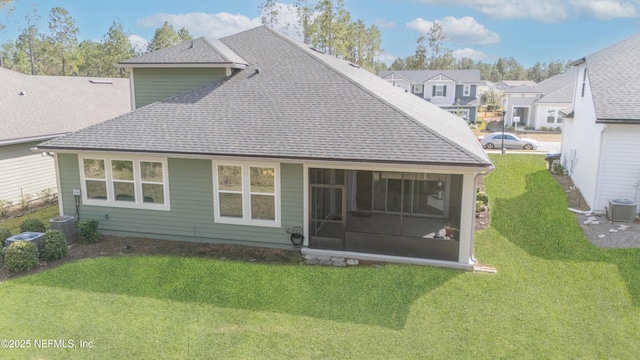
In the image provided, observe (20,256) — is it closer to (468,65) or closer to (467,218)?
Result: (467,218)

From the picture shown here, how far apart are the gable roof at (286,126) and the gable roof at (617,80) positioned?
5295mm

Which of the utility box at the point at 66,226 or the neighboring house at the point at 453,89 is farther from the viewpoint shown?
the neighboring house at the point at 453,89

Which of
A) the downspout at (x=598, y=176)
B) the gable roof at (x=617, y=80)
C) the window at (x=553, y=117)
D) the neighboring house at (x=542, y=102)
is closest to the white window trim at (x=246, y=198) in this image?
the gable roof at (x=617, y=80)

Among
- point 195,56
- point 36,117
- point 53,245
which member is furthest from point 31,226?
point 36,117

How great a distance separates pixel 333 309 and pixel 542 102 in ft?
134

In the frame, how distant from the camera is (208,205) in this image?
11664 mm

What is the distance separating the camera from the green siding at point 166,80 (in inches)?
580

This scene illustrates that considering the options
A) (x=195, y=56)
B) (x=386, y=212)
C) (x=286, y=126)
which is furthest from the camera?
(x=195, y=56)

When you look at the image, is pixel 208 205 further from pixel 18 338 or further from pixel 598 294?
pixel 598 294

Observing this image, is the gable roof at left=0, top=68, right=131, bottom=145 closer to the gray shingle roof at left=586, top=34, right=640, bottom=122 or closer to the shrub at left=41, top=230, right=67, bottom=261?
the shrub at left=41, top=230, right=67, bottom=261

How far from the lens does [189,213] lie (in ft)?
38.9

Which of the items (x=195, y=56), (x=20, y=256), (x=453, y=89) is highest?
(x=453, y=89)

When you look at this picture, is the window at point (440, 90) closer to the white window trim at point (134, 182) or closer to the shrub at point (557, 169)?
the shrub at point (557, 169)

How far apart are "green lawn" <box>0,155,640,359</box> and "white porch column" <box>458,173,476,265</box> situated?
60cm
